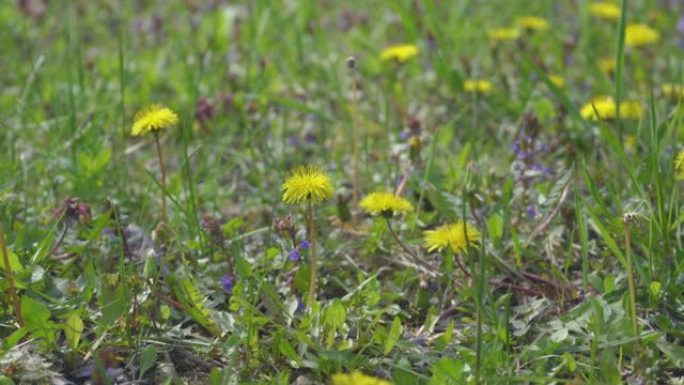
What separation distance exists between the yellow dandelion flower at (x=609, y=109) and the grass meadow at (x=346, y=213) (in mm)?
10

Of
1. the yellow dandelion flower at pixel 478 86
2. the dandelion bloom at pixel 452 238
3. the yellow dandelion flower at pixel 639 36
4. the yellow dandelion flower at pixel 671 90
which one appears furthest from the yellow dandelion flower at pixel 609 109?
the dandelion bloom at pixel 452 238

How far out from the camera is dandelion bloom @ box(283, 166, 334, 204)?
211cm

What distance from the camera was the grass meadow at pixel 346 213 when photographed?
2076 mm

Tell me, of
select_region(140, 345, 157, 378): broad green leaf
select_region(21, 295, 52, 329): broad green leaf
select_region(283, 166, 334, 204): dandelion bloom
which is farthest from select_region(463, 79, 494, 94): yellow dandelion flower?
select_region(21, 295, 52, 329): broad green leaf

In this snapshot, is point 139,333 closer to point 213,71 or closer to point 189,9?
point 213,71

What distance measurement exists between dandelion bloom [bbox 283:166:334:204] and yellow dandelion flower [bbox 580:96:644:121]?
42.1 inches

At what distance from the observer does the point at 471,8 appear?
15.9 ft

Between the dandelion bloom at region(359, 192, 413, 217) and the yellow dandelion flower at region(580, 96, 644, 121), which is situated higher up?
the dandelion bloom at region(359, 192, 413, 217)

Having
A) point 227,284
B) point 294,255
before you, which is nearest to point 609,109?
point 294,255

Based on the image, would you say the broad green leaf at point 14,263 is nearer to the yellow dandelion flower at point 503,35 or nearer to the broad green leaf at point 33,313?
the broad green leaf at point 33,313

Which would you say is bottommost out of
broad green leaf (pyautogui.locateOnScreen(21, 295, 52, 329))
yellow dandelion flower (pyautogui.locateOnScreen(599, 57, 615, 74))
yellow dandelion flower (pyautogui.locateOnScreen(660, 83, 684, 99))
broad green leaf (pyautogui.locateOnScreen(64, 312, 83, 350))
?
yellow dandelion flower (pyautogui.locateOnScreen(660, 83, 684, 99))

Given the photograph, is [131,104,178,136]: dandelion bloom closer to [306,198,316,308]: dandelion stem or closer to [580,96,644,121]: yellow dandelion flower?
[306,198,316,308]: dandelion stem

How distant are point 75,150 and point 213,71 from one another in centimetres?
107

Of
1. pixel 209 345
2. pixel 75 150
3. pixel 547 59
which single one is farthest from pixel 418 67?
pixel 209 345
